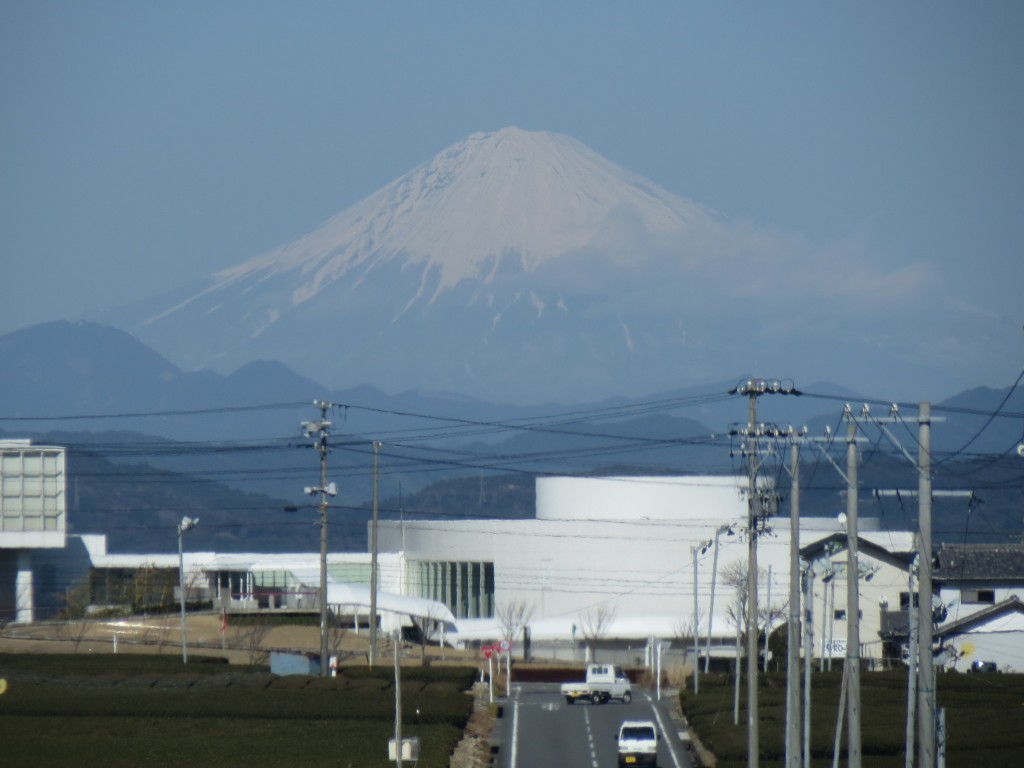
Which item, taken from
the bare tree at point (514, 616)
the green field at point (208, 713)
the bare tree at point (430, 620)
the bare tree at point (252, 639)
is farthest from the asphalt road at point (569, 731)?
the bare tree at point (430, 620)

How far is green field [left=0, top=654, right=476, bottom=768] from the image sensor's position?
4288 centimetres

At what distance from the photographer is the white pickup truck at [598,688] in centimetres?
6091

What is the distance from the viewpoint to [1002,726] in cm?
4556

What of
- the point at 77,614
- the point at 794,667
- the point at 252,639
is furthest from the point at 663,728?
the point at 77,614

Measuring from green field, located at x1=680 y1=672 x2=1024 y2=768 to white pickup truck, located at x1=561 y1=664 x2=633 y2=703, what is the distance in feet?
8.24

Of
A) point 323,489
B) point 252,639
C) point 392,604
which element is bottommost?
point 252,639

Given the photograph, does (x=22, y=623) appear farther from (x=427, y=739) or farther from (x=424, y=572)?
(x=427, y=739)

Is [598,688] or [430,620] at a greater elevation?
[430,620]

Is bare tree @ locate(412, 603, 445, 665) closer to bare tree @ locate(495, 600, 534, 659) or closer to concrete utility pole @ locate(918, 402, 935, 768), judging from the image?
bare tree @ locate(495, 600, 534, 659)

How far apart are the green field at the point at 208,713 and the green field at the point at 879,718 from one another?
7987 mm

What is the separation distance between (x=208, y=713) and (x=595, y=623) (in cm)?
4239

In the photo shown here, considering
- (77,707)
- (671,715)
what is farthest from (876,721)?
(77,707)

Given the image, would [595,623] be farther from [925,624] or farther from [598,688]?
[925,624]

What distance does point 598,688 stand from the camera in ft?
200
